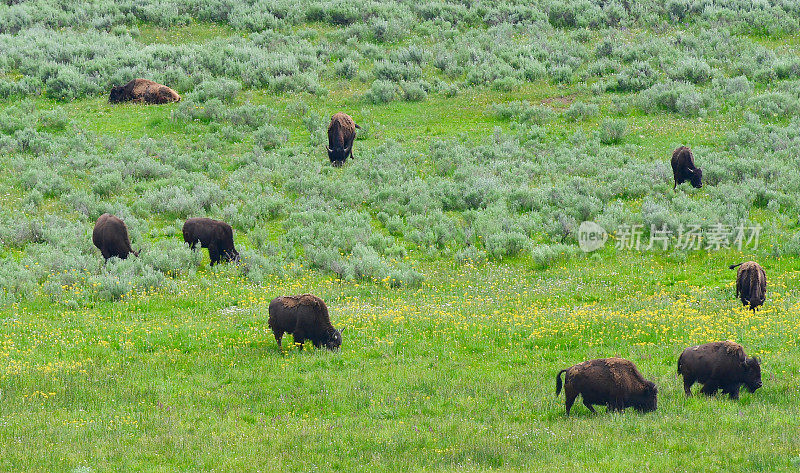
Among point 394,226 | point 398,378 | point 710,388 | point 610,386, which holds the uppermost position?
point 610,386

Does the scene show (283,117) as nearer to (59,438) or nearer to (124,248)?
(124,248)

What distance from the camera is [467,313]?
56.8 feet

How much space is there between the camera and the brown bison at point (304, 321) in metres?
14.6

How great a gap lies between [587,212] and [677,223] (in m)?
2.54

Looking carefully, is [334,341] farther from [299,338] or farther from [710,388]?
[710,388]

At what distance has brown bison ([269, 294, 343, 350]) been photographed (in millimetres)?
14641

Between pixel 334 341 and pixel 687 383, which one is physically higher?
pixel 687 383

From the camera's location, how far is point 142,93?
35250mm

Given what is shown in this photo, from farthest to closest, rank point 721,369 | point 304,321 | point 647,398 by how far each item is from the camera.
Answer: point 304,321 → point 721,369 → point 647,398

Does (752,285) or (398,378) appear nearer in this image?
(398,378)

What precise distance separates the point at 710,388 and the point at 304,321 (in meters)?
6.42

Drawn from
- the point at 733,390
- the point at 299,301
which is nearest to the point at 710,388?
the point at 733,390

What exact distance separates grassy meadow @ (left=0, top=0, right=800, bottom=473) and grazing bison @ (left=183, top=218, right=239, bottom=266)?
0.43 m

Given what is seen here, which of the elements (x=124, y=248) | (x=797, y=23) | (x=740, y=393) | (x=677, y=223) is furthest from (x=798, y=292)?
(x=797, y=23)
